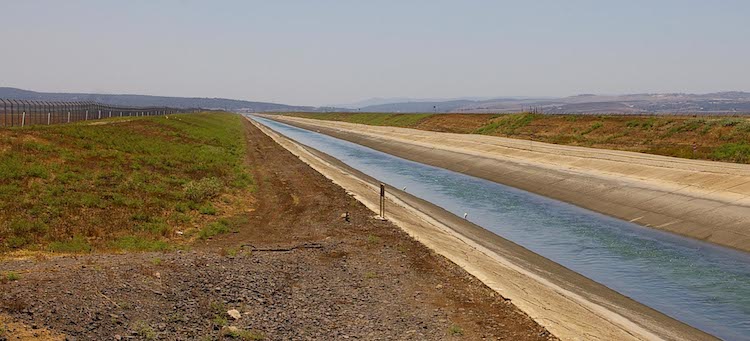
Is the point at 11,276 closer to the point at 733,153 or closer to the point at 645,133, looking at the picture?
the point at 733,153

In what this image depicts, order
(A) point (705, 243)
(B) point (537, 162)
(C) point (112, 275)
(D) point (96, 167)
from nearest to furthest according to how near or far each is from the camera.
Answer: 1. (C) point (112, 275)
2. (A) point (705, 243)
3. (D) point (96, 167)
4. (B) point (537, 162)

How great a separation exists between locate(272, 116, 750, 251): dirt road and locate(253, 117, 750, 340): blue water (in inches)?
59.3

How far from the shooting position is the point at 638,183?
42.1 metres

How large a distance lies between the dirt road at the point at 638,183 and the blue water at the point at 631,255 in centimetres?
151

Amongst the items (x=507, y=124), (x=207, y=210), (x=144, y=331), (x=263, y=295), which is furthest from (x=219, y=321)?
(x=507, y=124)

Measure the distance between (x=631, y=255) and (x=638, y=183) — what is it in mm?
17838

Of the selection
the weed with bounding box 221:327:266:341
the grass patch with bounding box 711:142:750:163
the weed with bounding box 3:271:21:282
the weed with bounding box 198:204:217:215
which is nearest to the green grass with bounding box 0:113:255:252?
the weed with bounding box 198:204:217:215

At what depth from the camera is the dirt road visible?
3125 centimetres

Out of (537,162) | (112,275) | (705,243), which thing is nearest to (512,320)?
(112,275)

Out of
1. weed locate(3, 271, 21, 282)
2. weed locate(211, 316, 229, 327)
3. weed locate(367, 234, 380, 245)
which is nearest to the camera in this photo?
weed locate(211, 316, 229, 327)

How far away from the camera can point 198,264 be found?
1742 centimetres

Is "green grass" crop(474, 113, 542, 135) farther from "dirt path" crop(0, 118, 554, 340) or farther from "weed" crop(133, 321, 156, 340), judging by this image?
"weed" crop(133, 321, 156, 340)

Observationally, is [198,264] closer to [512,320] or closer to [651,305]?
[512,320]

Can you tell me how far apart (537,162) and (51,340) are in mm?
54286
